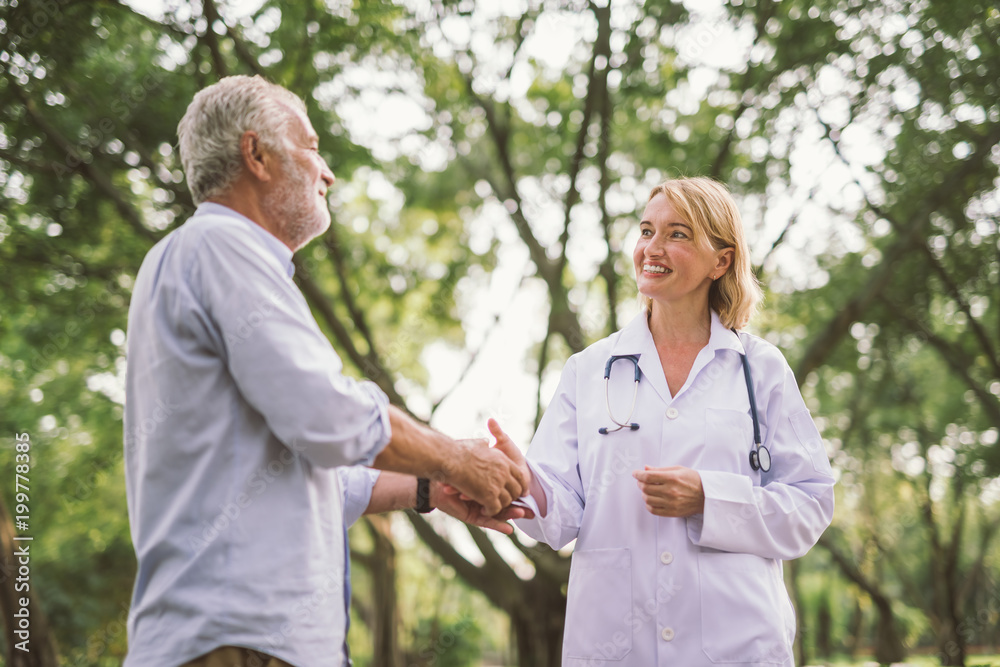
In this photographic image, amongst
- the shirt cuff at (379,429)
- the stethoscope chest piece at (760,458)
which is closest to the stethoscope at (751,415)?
the stethoscope chest piece at (760,458)

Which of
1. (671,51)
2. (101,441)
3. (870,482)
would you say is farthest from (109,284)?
(870,482)

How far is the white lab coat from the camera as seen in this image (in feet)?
9.62

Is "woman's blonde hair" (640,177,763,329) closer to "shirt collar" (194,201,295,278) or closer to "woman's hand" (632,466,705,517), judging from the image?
"woman's hand" (632,466,705,517)

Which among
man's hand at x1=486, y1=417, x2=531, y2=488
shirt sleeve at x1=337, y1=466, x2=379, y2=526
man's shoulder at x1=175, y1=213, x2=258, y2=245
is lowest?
shirt sleeve at x1=337, y1=466, x2=379, y2=526

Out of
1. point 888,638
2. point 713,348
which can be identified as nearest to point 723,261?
point 713,348

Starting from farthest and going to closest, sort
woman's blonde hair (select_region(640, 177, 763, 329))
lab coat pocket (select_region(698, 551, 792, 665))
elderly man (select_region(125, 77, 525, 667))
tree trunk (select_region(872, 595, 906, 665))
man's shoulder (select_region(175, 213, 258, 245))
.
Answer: tree trunk (select_region(872, 595, 906, 665)), woman's blonde hair (select_region(640, 177, 763, 329)), lab coat pocket (select_region(698, 551, 792, 665)), man's shoulder (select_region(175, 213, 258, 245)), elderly man (select_region(125, 77, 525, 667))

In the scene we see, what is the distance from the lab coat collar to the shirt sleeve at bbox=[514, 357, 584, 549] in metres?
0.28

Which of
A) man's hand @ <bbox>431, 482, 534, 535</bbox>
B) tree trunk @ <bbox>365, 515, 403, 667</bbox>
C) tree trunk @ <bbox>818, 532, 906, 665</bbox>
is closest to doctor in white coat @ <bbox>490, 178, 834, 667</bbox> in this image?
man's hand @ <bbox>431, 482, 534, 535</bbox>

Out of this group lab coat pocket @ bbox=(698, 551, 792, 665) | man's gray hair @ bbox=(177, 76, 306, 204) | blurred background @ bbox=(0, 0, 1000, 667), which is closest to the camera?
man's gray hair @ bbox=(177, 76, 306, 204)

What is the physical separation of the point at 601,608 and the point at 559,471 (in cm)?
62

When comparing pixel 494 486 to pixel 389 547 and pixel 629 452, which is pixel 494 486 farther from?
pixel 389 547

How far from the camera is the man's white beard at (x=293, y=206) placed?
2664 millimetres

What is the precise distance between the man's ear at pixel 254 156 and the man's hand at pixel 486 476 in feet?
3.70

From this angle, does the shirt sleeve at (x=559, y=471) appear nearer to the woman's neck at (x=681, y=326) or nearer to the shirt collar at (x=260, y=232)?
the woman's neck at (x=681, y=326)
